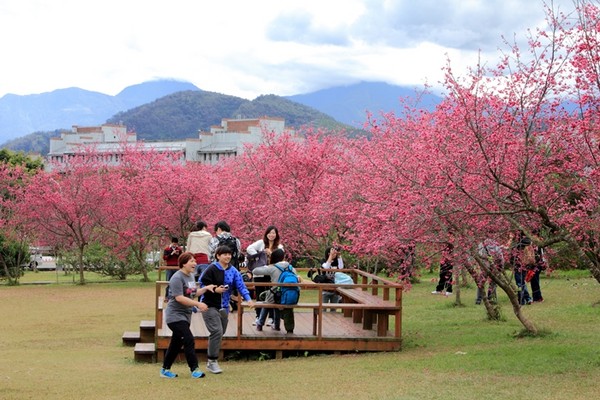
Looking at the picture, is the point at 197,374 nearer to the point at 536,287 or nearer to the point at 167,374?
the point at 167,374

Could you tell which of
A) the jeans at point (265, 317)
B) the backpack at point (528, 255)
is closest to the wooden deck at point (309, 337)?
the jeans at point (265, 317)

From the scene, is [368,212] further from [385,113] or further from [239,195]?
[239,195]

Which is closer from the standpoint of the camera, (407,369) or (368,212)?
(407,369)

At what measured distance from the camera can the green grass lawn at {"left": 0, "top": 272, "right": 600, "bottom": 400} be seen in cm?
962

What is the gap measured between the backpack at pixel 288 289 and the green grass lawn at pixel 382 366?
0.95 metres

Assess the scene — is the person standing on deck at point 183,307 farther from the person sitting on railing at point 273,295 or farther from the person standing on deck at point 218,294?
the person sitting on railing at point 273,295

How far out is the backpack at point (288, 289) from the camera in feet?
42.7

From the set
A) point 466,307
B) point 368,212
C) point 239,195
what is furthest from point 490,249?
point 239,195

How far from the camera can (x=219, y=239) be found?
13844 millimetres

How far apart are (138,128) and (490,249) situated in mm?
163977

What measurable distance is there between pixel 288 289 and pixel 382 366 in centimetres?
221

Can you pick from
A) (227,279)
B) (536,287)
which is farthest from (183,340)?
(536,287)

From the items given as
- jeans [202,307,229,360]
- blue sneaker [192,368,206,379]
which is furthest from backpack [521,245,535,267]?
blue sneaker [192,368,206,379]

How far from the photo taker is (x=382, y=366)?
456 inches
